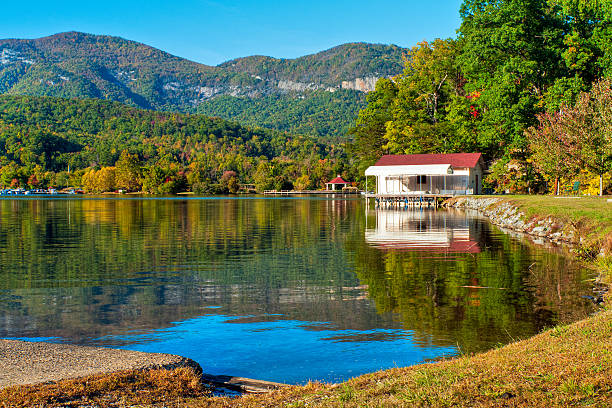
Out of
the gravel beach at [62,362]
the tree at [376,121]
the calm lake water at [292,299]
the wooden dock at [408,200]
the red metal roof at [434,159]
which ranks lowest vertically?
the calm lake water at [292,299]

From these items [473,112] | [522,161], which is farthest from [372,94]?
[522,161]

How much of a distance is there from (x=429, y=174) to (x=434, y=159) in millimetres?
2737

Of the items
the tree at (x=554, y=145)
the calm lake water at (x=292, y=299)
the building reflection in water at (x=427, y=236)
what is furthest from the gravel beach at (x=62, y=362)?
the tree at (x=554, y=145)

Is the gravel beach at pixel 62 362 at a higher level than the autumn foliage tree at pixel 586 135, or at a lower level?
lower

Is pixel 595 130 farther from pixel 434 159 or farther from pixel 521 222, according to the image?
pixel 434 159

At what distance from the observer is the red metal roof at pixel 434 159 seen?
60.9m

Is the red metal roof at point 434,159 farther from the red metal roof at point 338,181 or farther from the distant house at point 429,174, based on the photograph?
the red metal roof at point 338,181

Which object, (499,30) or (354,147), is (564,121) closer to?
(499,30)

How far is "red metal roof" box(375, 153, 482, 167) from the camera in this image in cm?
6088

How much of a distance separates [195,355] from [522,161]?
51.1 m

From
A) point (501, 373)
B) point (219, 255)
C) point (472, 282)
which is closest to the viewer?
point (501, 373)

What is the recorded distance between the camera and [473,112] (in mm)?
59562

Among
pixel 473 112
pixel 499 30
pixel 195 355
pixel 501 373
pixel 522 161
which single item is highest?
pixel 499 30

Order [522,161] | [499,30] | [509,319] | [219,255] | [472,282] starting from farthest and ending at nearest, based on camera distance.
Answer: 1. [522,161]
2. [499,30]
3. [219,255]
4. [472,282]
5. [509,319]
